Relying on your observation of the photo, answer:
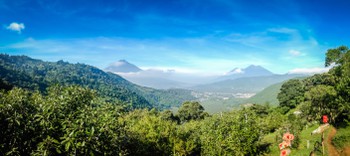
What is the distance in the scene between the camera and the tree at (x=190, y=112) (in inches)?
4166

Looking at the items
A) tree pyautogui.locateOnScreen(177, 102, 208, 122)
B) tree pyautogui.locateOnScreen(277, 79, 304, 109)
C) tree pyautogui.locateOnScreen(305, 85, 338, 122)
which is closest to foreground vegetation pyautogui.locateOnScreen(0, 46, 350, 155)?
tree pyautogui.locateOnScreen(305, 85, 338, 122)

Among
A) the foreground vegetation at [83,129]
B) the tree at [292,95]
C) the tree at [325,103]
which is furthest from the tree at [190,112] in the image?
the foreground vegetation at [83,129]

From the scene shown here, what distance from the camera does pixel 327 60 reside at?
78.9 m

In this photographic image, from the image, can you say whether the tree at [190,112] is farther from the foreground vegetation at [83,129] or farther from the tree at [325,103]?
the foreground vegetation at [83,129]

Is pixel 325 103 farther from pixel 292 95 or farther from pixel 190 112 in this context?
pixel 190 112

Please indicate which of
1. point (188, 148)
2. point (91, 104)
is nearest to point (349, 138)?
point (188, 148)

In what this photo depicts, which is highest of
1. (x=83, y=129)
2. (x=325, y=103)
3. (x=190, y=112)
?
(x=83, y=129)

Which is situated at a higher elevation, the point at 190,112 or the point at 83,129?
the point at 83,129

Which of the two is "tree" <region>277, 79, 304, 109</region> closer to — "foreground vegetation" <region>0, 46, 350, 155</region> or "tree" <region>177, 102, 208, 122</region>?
"tree" <region>177, 102, 208, 122</region>

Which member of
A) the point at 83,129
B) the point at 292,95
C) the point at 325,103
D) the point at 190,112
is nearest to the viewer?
the point at 83,129

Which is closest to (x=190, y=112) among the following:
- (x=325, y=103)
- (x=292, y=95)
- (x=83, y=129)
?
(x=292, y=95)

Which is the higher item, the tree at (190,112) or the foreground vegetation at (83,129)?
the foreground vegetation at (83,129)

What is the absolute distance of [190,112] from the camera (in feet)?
348

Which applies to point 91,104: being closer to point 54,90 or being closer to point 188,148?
point 54,90
